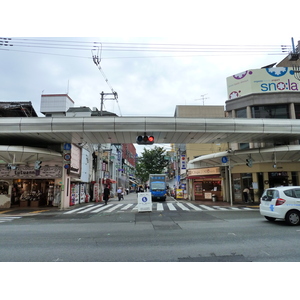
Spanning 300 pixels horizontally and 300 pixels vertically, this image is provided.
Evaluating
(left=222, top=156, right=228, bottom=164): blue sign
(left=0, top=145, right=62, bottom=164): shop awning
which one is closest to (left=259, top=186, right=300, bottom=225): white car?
(left=222, top=156, right=228, bottom=164): blue sign

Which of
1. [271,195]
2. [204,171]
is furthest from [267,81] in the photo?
[271,195]

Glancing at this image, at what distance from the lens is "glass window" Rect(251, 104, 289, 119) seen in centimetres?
2492

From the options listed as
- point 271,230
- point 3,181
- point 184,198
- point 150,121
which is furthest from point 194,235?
point 184,198

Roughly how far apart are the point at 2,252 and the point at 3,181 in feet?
56.3

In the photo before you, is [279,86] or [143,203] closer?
[143,203]

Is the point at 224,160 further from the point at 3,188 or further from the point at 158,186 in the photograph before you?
the point at 3,188

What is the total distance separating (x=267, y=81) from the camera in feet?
84.9

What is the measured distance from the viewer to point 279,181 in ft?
75.0

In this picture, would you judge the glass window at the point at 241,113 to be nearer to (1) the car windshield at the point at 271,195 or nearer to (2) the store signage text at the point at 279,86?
(2) the store signage text at the point at 279,86

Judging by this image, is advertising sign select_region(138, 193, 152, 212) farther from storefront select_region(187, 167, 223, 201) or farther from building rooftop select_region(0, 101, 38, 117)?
building rooftop select_region(0, 101, 38, 117)

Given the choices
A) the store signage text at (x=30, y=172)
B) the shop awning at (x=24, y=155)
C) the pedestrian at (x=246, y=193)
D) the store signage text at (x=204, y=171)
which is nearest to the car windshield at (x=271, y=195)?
the pedestrian at (x=246, y=193)

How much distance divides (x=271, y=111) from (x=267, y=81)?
3518 mm

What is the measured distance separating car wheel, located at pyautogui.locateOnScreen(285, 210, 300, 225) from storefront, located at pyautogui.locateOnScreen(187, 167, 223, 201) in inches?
662

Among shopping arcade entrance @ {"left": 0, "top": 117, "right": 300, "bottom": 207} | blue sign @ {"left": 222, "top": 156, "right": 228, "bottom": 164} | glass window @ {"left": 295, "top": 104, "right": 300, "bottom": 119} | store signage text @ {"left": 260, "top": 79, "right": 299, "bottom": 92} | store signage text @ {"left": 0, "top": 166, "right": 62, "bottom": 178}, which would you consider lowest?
store signage text @ {"left": 0, "top": 166, "right": 62, "bottom": 178}
